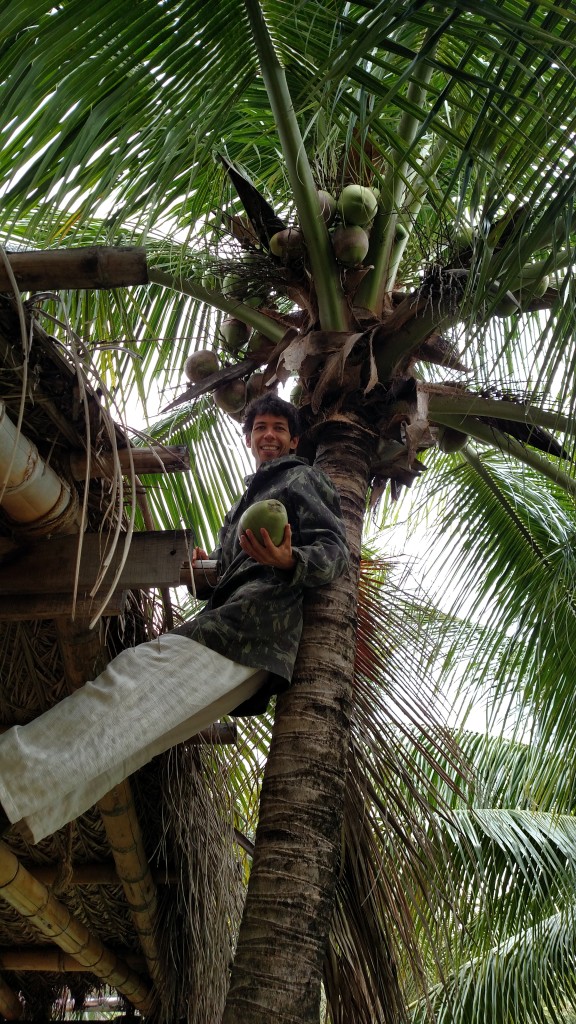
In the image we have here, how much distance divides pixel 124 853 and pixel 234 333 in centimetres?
179

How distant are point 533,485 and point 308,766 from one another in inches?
110

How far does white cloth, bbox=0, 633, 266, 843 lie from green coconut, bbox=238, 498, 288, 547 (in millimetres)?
299

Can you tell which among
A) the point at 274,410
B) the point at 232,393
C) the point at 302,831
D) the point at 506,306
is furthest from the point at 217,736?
the point at 506,306

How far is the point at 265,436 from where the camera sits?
9.61 ft

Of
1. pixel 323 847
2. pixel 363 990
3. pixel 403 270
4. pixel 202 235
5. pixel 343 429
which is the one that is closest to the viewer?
pixel 323 847

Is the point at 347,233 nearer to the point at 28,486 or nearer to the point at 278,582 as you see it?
the point at 278,582

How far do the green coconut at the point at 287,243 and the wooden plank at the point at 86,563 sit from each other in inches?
45.3

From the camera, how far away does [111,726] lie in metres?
1.92

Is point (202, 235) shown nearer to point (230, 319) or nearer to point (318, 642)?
point (230, 319)

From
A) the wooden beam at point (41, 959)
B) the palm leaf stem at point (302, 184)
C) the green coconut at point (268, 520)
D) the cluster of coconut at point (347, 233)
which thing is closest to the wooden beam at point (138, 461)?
the green coconut at point (268, 520)

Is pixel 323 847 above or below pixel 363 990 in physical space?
above

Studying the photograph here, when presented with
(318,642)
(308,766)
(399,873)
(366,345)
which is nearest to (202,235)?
(366,345)

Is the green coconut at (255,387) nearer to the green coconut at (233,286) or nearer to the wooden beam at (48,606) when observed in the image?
the green coconut at (233,286)

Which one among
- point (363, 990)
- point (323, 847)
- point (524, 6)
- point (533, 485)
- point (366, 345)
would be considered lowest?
point (363, 990)
